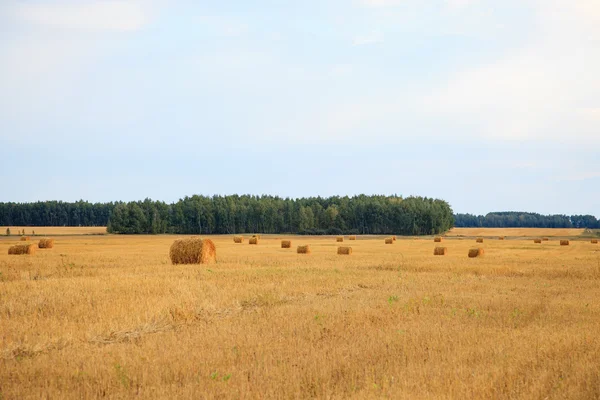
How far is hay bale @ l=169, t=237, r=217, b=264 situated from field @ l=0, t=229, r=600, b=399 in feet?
29.5

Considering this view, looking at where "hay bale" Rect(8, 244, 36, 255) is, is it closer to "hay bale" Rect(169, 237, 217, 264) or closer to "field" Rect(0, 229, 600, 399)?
"hay bale" Rect(169, 237, 217, 264)

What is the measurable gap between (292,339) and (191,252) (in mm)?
19105

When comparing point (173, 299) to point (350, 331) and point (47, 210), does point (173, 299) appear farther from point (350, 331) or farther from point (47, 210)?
point (47, 210)

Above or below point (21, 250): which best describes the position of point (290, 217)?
above

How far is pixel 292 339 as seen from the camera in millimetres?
11812

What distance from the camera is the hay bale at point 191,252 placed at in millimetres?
30031

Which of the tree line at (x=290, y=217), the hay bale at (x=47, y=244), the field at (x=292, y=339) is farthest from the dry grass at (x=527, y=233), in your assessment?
the field at (x=292, y=339)

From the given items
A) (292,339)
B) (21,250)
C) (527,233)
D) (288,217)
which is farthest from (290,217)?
(292,339)

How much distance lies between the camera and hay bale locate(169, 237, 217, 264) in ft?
98.5

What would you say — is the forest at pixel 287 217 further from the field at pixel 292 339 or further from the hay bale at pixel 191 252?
the field at pixel 292 339

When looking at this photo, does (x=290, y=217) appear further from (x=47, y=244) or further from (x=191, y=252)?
(x=191, y=252)

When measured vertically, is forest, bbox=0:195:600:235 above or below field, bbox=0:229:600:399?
above

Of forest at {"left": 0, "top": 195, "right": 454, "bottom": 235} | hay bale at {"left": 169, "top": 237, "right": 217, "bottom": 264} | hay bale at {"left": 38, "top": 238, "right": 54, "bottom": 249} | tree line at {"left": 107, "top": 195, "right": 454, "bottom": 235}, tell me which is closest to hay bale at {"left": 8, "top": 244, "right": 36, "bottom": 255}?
hay bale at {"left": 38, "top": 238, "right": 54, "bottom": 249}

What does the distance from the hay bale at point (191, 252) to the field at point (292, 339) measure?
29.5 ft
